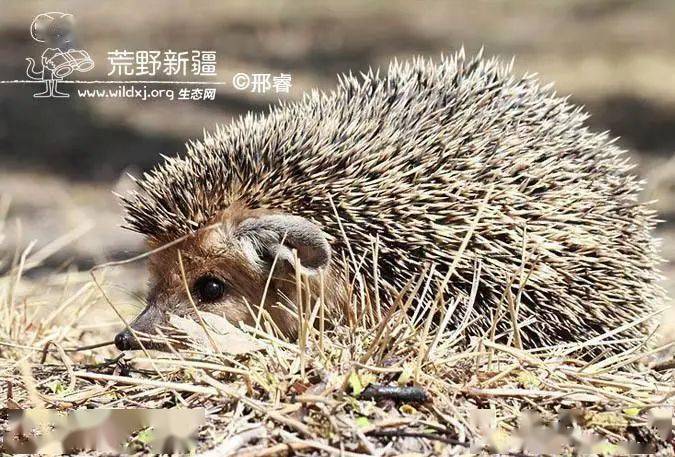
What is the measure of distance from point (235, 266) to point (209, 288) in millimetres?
132

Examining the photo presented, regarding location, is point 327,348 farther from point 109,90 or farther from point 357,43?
point 357,43

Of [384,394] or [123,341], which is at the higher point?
[123,341]

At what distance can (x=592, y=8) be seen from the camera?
9.01 meters

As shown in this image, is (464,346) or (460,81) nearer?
(464,346)

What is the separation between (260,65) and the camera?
25.0 feet

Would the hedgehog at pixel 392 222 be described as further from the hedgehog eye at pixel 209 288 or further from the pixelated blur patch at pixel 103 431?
the pixelated blur patch at pixel 103 431

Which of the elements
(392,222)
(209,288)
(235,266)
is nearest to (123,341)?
(209,288)

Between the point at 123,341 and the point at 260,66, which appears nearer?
the point at 123,341

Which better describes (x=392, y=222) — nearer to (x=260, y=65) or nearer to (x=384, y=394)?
(x=384, y=394)

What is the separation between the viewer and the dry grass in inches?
94.0

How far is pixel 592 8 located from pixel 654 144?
72.3 inches

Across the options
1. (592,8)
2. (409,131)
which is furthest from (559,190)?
(592,8)

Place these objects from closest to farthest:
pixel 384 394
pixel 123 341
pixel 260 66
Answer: pixel 384 394 < pixel 123 341 < pixel 260 66

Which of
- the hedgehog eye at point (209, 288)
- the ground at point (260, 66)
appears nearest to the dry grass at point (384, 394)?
the hedgehog eye at point (209, 288)
